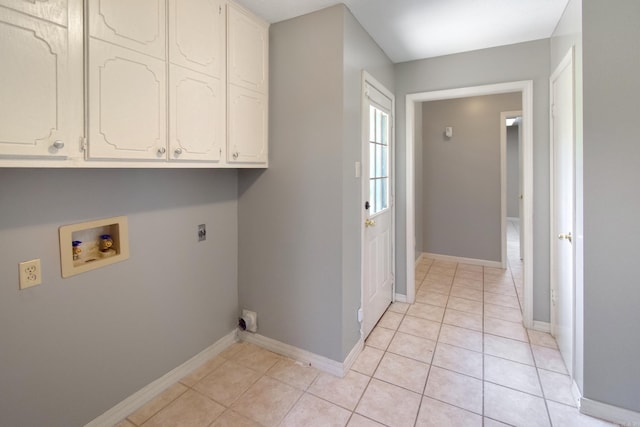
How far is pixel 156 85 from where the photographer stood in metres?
1.53

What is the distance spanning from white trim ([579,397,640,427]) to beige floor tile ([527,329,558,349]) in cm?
77

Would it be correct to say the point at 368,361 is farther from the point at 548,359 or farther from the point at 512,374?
the point at 548,359

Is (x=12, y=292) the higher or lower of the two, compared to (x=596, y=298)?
higher

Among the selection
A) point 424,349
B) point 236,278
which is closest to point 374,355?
point 424,349

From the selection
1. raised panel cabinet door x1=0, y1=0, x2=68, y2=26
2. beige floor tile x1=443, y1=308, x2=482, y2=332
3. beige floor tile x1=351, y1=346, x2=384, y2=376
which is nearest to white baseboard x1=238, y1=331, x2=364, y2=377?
beige floor tile x1=351, y1=346, x2=384, y2=376

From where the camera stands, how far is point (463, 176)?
4652mm

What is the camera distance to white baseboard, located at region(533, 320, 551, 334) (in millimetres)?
2685

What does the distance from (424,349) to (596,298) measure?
3.80 ft

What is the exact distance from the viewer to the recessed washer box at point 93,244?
4.97 ft

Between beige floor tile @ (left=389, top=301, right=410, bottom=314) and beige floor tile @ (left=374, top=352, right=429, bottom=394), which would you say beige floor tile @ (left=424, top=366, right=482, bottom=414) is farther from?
beige floor tile @ (left=389, top=301, right=410, bottom=314)

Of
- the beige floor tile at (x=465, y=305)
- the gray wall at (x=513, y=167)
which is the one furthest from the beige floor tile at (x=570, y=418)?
the gray wall at (x=513, y=167)

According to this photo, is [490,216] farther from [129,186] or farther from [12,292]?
[12,292]

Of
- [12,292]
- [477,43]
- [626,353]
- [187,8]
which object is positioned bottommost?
[626,353]

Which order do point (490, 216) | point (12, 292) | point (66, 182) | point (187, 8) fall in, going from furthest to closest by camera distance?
point (490, 216)
point (187, 8)
point (66, 182)
point (12, 292)
